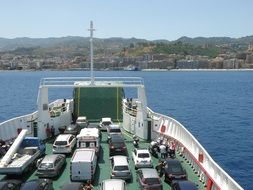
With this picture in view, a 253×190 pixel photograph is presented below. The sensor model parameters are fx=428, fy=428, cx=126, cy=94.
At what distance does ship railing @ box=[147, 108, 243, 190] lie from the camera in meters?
18.9

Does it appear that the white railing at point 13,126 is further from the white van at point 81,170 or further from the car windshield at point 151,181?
the car windshield at point 151,181

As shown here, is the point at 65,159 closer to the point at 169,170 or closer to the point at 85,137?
the point at 85,137

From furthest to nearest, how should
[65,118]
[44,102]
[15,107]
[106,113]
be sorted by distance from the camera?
[15,107] → [106,113] → [65,118] → [44,102]

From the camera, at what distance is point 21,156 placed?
2370cm

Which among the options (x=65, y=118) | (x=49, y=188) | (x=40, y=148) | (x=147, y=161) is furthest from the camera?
(x=65, y=118)

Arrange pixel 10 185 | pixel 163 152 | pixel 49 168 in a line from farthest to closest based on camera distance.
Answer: pixel 163 152, pixel 49 168, pixel 10 185

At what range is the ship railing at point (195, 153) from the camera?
18867 millimetres

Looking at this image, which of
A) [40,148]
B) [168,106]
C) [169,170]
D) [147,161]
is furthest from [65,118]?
[168,106]

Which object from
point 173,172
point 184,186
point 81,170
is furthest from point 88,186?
point 184,186

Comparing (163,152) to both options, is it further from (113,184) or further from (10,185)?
(10,185)

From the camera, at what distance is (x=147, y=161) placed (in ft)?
76.8

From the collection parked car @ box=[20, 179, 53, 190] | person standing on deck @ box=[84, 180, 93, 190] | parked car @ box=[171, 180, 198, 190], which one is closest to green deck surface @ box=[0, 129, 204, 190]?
person standing on deck @ box=[84, 180, 93, 190]

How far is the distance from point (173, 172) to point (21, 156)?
28.1ft

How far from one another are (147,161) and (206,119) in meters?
53.6
